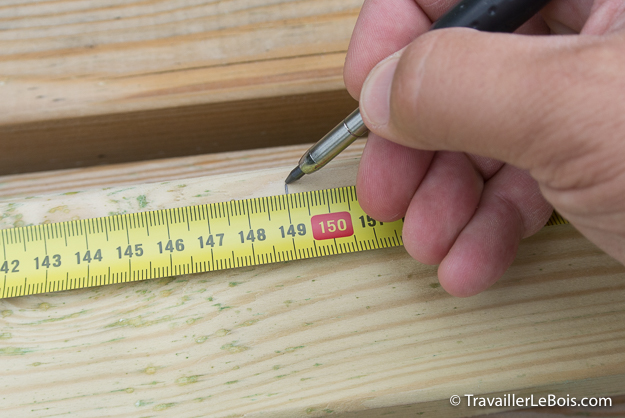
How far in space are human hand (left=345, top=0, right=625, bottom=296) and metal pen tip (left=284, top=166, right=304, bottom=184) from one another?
0.12 meters

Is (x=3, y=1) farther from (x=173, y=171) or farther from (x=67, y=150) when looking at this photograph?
(x=173, y=171)

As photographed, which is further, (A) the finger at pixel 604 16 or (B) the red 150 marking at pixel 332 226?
(B) the red 150 marking at pixel 332 226

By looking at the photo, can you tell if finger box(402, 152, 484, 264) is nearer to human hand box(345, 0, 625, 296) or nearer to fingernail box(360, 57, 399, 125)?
→ human hand box(345, 0, 625, 296)

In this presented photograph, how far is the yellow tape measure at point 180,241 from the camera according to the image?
76 centimetres

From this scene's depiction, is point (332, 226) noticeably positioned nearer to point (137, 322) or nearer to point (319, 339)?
point (319, 339)

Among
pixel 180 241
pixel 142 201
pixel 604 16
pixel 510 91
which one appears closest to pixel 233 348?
pixel 180 241

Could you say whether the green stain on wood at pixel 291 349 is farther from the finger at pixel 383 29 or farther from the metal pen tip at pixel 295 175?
the finger at pixel 383 29

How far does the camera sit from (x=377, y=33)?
842 millimetres

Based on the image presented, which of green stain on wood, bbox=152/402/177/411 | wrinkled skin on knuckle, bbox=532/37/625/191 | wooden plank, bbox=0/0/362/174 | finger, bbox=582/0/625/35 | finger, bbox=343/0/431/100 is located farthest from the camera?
wooden plank, bbox=0/0/362/174

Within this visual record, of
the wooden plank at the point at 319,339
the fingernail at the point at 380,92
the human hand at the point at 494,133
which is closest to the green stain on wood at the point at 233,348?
the wooden plank at the point at 319,339

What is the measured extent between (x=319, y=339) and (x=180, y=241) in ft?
1.04

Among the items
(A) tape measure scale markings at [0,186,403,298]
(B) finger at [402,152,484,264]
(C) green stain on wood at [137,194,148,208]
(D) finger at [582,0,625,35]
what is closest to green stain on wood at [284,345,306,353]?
(A) tape measure scale markings at [0,186,403,298]

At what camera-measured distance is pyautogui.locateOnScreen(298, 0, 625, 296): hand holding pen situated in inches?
18.6

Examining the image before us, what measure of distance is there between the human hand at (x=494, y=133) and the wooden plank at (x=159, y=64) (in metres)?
0.21
